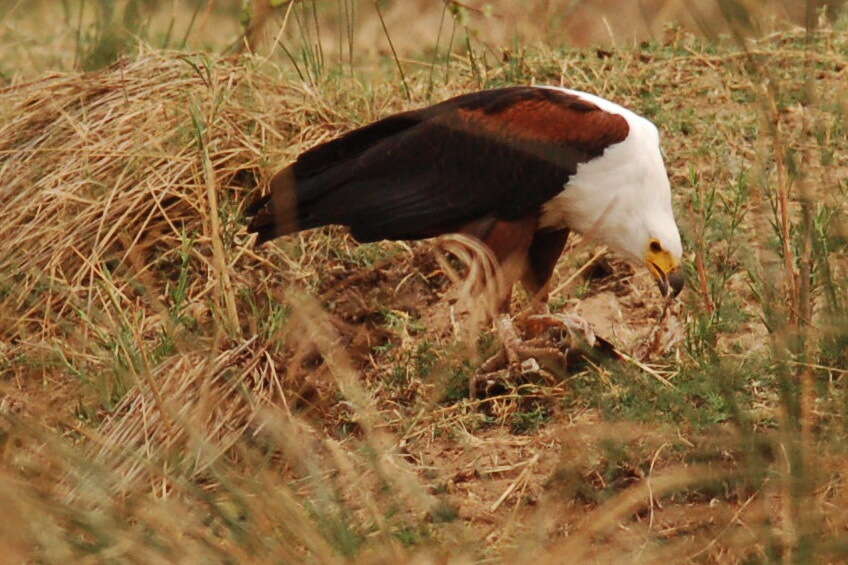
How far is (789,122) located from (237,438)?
250cm

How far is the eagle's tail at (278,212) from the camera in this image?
4383 millimetres

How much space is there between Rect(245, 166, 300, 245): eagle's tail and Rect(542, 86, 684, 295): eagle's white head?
804 mm

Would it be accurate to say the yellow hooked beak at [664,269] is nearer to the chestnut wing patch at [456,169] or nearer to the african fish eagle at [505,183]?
the african fish eagle at [505,183]

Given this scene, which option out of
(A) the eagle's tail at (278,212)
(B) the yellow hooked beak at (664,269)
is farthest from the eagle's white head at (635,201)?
(A) the eagle's tail at (278,212)

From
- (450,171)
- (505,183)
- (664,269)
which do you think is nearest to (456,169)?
(450,171)

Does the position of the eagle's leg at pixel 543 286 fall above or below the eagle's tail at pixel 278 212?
below

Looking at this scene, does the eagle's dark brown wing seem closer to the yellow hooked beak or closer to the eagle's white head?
the eagle's white head

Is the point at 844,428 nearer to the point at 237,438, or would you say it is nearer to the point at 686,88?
the point at 237,438

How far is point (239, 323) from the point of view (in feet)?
14.5

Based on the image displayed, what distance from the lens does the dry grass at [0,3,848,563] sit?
8.38 feet

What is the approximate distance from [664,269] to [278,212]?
116 cm

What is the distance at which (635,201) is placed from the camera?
4379 mm

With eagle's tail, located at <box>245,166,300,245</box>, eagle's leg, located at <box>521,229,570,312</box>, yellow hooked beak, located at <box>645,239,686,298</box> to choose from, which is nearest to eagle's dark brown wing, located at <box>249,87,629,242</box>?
eagle's tail, located at <box>245,166,300,245</box>

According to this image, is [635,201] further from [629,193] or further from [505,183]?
[505,183]
